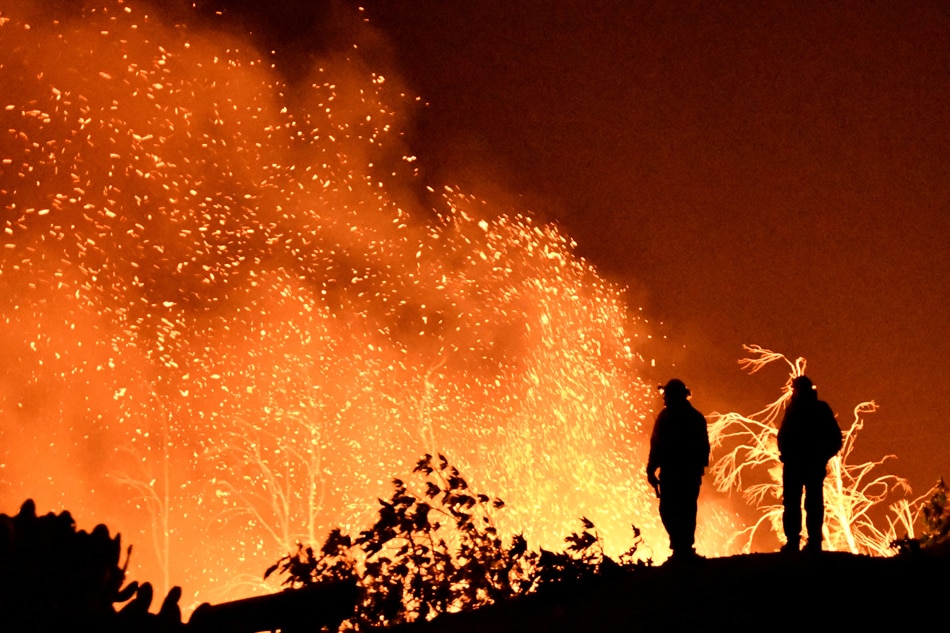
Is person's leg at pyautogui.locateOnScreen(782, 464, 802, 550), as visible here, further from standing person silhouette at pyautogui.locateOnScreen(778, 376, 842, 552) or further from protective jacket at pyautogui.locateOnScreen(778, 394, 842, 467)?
protective jacket at pyautogui.locateOnScreen(778, 394, 842, 467)

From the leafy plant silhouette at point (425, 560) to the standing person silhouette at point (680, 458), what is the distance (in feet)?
1.55

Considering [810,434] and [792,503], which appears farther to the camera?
[792,503]

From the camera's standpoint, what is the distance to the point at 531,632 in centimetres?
625

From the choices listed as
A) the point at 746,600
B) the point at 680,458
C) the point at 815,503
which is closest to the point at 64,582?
the point at 746,600

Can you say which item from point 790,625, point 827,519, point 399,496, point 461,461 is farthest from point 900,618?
point 461,461

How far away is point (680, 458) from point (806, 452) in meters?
1.34

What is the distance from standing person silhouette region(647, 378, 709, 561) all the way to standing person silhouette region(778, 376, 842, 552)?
101 cm

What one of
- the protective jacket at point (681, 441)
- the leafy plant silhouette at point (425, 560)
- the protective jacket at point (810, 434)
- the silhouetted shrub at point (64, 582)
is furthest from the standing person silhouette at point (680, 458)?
the silhouetted shrub at point (64, 582)

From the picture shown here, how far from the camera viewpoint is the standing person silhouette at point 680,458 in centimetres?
818

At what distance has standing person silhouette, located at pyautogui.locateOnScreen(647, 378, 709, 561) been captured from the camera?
818cm

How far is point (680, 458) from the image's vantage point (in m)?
8.18

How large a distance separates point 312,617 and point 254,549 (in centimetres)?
2035

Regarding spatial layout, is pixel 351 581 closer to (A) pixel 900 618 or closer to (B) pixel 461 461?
(A) pixel 900 618

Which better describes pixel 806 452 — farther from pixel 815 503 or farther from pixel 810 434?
pixel 815 503
